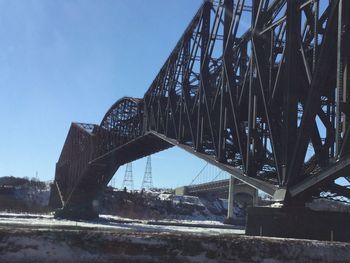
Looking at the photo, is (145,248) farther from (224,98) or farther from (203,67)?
(203,67)

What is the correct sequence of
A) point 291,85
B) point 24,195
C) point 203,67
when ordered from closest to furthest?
point 291,85
point 203,67
point 24,195

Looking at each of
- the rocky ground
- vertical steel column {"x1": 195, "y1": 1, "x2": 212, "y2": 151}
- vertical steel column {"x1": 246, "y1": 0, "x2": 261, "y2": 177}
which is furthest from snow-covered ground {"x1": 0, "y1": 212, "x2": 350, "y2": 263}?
vertical steel column {"x1": 195, "y1": 1, "x2": 212, "y2": 151}

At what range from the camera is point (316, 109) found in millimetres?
20047

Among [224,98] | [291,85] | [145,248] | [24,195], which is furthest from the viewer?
[24,195]

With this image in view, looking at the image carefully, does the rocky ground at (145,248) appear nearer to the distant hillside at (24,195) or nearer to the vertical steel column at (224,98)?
the vertical steel column at (224,98)

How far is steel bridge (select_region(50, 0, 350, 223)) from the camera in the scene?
780 inches

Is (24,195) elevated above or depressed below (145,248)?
above

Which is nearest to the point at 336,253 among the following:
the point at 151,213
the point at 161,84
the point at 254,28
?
the point at 254,28

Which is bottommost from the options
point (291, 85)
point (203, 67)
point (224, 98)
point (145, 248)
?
point (145, 248)

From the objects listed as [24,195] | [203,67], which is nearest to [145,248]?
[203,67]

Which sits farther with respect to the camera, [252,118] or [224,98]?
[224,98]

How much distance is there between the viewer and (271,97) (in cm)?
2367

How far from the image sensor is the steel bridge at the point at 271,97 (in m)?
19.8

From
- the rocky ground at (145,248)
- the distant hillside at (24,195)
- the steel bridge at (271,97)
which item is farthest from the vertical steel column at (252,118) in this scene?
the distant hillside at (24,195)
